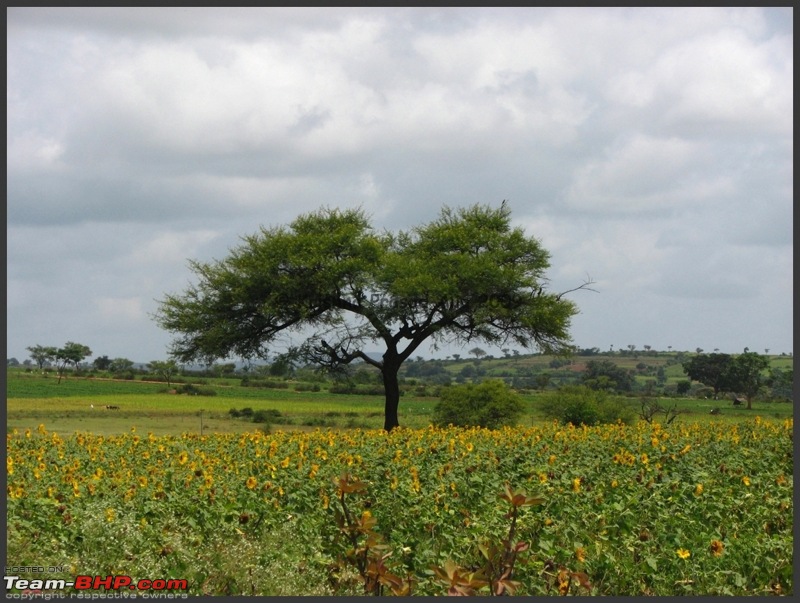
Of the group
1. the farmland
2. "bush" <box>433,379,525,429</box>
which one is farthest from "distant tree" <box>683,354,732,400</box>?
the farmland

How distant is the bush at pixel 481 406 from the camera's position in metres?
27.6

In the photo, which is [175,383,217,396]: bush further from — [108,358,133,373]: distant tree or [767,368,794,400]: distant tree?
[767,368,794,400]: distant tree

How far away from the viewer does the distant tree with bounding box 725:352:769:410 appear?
7400 cm

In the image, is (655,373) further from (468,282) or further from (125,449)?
(125,449)

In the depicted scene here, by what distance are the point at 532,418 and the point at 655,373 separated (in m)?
77.1

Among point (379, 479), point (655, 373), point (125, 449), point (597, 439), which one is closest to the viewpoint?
point (379, 479)

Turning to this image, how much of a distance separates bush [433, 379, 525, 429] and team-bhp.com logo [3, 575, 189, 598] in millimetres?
20631

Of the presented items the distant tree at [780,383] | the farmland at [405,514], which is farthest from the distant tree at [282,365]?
the distant tree at [780,383]

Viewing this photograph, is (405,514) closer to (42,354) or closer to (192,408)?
(192,408)

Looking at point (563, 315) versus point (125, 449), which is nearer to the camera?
point (125, 449)

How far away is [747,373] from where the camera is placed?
7562cm

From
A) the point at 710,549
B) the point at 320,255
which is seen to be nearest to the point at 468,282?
the point at 320,255

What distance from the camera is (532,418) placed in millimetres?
31422

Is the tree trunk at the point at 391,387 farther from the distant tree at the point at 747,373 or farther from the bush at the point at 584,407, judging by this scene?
the distant tree at the point at 747,373
